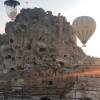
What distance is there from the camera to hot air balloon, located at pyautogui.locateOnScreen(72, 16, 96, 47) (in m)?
40.0

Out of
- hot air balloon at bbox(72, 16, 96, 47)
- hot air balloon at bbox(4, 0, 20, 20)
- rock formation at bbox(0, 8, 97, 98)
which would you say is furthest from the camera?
hot air balloon at bbox(4, 0, 20, 20)

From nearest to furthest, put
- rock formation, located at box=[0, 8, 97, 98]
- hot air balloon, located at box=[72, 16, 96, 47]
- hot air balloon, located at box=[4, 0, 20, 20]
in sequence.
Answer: hot air balloon, located at box=[72, 16, 96, 47], rock formation, located at box=[0, 8, 97, 98], hot air balloon, located at box=[4, 0, 20, 20]

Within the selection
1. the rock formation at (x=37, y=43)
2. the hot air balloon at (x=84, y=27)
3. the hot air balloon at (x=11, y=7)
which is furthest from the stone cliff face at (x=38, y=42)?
the hot air balloon at (x=84, y=27)

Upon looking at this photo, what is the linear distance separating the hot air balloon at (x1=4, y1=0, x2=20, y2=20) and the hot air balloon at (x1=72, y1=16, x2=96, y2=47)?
16.9 metres

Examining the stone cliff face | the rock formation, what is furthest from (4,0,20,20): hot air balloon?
the stone cliff face

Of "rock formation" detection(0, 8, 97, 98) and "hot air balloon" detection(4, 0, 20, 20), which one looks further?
"hot air balloon" detection(4, 0, 20, 20)

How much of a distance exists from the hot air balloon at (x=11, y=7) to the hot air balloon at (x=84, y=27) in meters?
16.9

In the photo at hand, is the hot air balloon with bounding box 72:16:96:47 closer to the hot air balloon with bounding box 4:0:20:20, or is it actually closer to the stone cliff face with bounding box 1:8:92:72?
the stone cliff face with bounding box 1:8:92:72

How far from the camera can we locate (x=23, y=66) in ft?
155

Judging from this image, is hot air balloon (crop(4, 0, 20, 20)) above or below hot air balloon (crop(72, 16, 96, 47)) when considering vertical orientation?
above

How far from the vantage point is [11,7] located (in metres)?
55.5

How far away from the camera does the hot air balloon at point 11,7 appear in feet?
179

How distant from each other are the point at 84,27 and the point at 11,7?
19711 millimetres

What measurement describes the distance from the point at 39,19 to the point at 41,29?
88.3 inches
